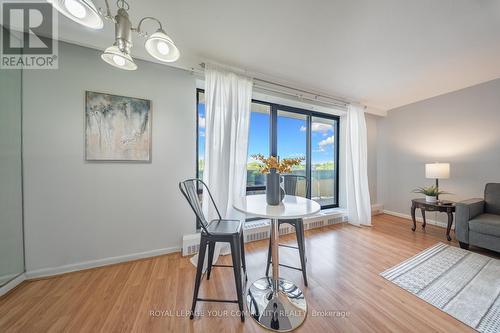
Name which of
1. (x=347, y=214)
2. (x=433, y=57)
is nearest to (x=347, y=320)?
(x=347, y=214)

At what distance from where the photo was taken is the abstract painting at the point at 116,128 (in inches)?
70.9

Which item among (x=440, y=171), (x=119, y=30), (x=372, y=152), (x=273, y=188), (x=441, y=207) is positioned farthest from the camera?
(x=372, y=152)

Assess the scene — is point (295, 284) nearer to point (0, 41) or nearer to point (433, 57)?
point (433, 57)

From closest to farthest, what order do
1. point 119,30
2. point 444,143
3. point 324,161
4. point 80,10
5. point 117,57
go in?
1. point 80,10
2. point 119,30
3. point 117,57
4. point 444,143
5. point 324,161

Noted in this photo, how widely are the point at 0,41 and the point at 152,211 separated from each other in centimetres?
203

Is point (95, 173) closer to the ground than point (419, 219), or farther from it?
farther from it

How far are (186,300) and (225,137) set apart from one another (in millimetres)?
1697

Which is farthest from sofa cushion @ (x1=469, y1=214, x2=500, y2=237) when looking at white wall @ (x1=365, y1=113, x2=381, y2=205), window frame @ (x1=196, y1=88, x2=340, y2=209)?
window frame @ (x1=196, y1=88, x2=340, y2=209)

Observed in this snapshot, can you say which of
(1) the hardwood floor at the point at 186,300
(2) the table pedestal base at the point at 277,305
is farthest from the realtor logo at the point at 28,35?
(2) the table pedestal base at the point at 277,305

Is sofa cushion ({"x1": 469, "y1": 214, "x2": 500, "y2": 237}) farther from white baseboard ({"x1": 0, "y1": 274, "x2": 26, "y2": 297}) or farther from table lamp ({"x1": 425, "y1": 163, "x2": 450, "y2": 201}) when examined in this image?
white baseboard ({"x1": 0, "y1": 274, "x2": 26, "y2": 297})

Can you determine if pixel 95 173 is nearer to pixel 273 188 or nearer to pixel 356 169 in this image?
pixel 273 188

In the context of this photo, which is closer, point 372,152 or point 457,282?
point 457,282

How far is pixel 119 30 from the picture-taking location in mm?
1106

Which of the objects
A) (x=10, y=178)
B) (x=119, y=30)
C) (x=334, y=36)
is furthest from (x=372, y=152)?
(x=10, y=178)
